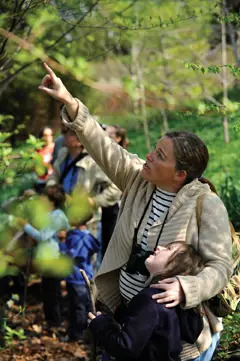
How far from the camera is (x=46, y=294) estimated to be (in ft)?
19.1

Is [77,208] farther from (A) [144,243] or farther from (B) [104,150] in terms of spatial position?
(B) [104,150]

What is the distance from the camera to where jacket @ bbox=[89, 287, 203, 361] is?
2.43 metres

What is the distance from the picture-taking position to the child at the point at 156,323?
2.44 meters

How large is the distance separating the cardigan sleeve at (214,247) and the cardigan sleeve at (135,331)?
0.25m

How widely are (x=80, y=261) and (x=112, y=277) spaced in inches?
97.6

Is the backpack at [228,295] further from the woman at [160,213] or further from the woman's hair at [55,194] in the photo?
the woman's hair at [55,194]

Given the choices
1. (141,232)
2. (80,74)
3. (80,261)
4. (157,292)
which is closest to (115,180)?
(141,232)

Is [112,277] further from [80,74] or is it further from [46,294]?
[46,294]

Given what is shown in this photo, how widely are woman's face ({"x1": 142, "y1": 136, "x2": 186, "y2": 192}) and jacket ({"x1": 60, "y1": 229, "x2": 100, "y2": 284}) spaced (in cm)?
264

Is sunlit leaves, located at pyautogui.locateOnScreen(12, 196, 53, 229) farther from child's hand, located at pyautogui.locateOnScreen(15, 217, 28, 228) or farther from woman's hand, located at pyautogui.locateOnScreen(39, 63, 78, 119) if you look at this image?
woman's hand, located at pyautogui.locateOnScreen(39, 63, 78, 119)

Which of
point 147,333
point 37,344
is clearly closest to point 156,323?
point 147,333

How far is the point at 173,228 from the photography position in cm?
272

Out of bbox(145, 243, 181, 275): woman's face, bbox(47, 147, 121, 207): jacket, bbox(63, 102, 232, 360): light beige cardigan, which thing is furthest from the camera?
bbox(47, 147, 121, 207): jacket

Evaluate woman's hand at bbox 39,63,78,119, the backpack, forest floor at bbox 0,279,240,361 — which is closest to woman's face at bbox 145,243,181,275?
the backpack
